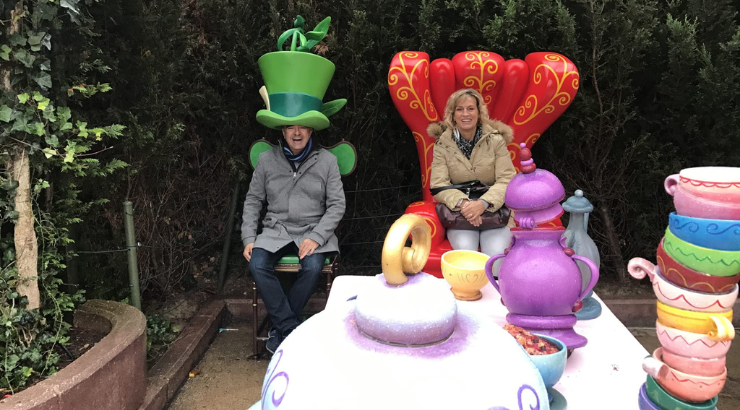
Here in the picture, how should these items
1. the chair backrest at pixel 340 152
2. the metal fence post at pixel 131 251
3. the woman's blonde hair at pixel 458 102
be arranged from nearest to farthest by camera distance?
1. the metal fence post at pixel 131 251
2. the woman's blonde hair at pixel 458 102
3. the chair backrest at pixel 340 152

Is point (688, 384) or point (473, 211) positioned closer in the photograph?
point (688, 384)

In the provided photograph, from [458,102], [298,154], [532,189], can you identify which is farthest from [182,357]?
[532,189]

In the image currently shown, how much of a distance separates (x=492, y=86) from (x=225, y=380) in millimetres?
2329

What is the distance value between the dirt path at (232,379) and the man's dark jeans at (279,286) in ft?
1.04

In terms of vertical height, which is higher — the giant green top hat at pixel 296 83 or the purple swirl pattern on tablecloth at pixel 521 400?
the giant green top hat at pixel 296 83

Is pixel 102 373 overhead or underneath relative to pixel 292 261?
underneath

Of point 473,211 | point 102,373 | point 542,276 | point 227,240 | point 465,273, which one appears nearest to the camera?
point 542,276

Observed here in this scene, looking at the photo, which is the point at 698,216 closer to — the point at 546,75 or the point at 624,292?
the point at 546,75

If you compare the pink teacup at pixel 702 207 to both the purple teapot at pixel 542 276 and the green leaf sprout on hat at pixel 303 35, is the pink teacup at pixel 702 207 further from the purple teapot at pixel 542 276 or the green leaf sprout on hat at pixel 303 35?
the green leaf sprout on hat at pixel 303 35

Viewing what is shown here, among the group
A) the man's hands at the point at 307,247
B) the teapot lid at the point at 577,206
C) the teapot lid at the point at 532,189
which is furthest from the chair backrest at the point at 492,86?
the teapot lid at the point at 532,189

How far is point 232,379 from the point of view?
2.73m

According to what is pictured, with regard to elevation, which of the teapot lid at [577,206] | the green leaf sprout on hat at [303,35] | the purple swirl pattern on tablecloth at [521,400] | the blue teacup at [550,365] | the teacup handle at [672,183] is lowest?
the blue teacup at [550,365]

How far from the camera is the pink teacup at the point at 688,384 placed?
3.10 ft

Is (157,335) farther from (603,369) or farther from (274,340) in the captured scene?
(603,369)
